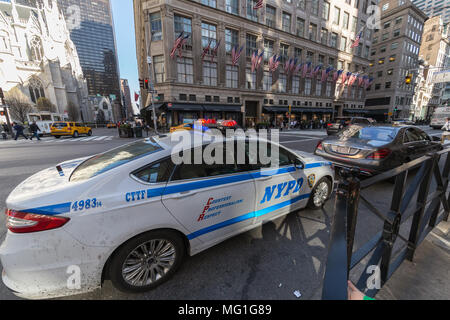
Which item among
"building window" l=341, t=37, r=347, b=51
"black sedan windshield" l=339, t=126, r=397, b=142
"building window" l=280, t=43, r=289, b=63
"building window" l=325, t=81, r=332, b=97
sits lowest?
"black sedan windshield" l=339, t=126, r=397, b=142

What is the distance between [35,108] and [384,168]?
70.1m

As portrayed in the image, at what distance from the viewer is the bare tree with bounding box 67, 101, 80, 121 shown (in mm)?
55219

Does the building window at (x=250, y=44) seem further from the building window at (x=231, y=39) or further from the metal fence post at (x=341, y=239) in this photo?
the metal fence post at (x=341, y=239)

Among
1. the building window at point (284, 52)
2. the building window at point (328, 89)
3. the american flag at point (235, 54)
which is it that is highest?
the building window at point (284, 52)

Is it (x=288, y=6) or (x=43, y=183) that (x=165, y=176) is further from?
(x=288, y=6)

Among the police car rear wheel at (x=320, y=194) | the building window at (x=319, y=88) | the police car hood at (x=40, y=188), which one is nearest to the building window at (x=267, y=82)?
the building window at (x=319, y=88)

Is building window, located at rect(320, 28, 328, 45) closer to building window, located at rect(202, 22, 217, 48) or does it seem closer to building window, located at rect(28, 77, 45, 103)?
building window, located at rect(202, 22, 217, 48)

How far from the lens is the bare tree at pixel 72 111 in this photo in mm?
55219

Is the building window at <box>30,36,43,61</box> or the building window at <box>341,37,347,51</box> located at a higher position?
the building window at <box>30,36,43,61</box>

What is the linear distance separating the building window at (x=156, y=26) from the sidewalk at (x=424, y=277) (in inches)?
1130

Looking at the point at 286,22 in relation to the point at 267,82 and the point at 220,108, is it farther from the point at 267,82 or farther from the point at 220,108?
the point at 220,108

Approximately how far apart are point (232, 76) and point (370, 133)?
25608 millimetres

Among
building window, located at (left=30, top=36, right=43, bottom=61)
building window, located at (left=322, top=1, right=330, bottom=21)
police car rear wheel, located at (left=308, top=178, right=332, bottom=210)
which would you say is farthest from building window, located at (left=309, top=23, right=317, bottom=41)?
building window, located at (left=30, top=36, right=43, bottom=61)

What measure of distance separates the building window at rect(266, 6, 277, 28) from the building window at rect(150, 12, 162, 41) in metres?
17.3
